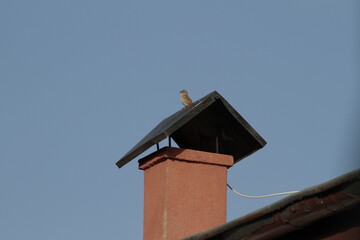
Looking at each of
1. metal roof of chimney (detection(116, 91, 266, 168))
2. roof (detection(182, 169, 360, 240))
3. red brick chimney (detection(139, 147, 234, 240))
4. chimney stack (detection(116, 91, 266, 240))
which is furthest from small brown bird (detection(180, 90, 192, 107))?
roof (detection(182, 169, 360, 240))

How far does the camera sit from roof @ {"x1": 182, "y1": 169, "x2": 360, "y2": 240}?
6789 mm

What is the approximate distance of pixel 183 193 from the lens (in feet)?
32.2

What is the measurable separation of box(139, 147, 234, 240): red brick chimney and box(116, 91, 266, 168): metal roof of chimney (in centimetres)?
32

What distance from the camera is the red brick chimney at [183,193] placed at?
31.7 ft

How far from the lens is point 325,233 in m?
7.15

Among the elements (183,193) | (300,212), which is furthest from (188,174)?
(300,212)

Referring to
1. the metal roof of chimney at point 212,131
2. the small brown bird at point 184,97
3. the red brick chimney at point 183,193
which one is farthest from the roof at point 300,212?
the small brown bird at point 184,97

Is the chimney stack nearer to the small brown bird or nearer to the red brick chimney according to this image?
the red brick chimney

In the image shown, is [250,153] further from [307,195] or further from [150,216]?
[307,195]

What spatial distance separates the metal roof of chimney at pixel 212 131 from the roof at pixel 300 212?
2.76 meters

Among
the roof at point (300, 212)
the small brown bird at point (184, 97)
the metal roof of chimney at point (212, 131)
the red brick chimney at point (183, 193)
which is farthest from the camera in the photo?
the small brown bird at point (184, 97)

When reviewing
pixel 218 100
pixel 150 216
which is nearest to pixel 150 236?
pixel 150 216

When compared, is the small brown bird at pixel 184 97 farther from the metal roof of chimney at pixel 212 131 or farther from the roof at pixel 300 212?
the roof at pixel 300 212

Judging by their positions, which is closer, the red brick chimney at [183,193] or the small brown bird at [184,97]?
the red brick chimney at [183,193]
